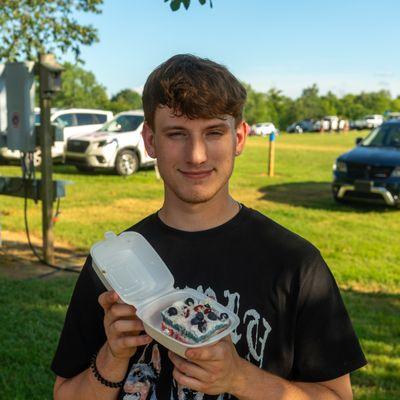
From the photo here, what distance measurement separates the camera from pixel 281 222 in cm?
946

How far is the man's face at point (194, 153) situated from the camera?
1570 millimetres

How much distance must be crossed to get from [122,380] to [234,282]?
40 cm

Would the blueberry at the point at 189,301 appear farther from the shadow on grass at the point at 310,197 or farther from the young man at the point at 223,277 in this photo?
the shadow on grass at the point at 310,197

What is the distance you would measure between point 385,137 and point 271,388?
35.7 feet

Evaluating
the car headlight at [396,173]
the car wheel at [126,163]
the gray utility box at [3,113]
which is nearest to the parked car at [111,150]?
the car wheel at [126,163]

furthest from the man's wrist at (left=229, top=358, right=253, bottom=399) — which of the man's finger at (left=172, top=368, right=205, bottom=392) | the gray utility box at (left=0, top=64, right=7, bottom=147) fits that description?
the gray utility box at (left=0, top=64, right=7, bottom=147)

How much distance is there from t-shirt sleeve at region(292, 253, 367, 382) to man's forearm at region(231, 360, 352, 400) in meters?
0.03

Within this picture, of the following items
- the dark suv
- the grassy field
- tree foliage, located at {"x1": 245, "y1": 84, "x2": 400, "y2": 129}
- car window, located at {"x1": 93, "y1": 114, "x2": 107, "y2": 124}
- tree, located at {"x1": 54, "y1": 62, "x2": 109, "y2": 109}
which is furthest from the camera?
tree foliage, located at {"x1": 245, "y1": 84, "x2": 400, "y2": 129}

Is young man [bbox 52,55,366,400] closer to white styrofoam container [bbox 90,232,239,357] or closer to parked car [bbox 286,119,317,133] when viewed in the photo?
white styrofoam container [bbox 90,232,239,357]

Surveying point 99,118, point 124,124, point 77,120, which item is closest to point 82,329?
point 124,124

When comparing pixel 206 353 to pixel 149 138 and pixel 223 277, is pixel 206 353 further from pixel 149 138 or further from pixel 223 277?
pixel 149 138

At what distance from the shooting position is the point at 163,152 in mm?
1606

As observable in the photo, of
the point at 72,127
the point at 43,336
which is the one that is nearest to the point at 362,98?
the point at 72,127

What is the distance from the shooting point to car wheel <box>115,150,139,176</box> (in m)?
16.3
